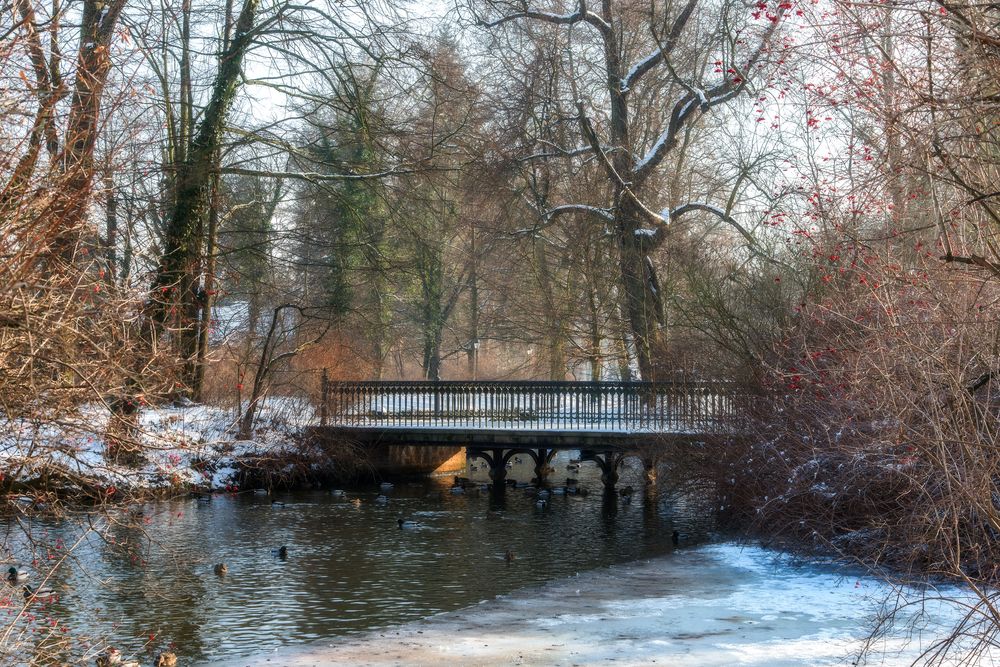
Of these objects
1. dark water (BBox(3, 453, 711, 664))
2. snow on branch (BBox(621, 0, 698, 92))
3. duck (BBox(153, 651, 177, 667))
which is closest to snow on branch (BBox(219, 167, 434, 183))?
snow on branch (BBox(621, 0, 698, 92))

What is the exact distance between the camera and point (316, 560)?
15461 millimetres

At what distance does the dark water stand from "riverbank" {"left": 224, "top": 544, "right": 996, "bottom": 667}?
1146mm

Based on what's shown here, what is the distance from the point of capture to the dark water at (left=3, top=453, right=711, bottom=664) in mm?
11320

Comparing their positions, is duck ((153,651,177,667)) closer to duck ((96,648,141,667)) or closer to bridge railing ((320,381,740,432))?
duck ((96,648,141,667))

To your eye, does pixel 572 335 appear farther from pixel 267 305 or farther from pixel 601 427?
pixel 267 305

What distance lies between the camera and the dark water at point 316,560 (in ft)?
37.1

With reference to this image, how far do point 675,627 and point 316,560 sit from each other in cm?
672

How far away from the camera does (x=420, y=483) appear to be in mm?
27188

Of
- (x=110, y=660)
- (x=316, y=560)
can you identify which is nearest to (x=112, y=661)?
(x=110, y=660)

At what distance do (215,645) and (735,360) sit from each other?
10.5 metres

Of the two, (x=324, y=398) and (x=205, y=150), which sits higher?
(x=205, y=150)

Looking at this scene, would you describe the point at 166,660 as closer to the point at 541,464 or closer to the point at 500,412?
the point at 500,412

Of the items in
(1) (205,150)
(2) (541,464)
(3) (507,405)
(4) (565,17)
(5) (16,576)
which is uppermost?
(4) (565,17)

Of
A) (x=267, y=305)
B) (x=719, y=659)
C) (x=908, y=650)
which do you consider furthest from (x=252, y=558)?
(x=267, y=305)
